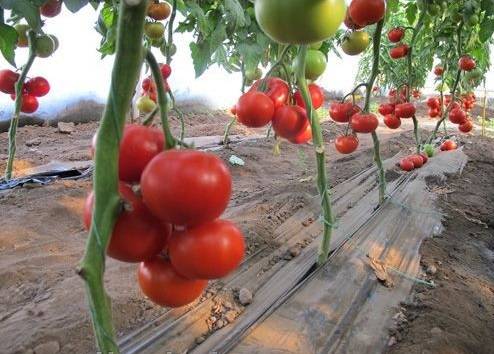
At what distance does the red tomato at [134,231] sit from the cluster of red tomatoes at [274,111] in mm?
596

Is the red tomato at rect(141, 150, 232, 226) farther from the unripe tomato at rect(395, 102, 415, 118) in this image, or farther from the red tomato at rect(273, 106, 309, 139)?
the unripe tomato at rect(395, 102, 415, 118)

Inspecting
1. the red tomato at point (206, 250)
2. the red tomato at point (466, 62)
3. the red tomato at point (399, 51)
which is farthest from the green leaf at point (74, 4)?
the red tomato at point (466, 62)

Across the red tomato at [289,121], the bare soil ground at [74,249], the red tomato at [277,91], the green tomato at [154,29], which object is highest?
the green tomato at [154,29]

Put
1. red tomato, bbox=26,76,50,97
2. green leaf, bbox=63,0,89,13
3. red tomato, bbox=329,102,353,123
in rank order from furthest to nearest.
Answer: red tomato, bbox=26,76,50,97
red tomato, bbox=329,102,353,123
green leaf, bbox=63,0,89,13

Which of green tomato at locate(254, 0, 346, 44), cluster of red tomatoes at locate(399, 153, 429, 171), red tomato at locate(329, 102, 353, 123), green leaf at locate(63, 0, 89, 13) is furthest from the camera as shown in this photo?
cluster of red tomatoes at locate(399, 153, 429, 171)

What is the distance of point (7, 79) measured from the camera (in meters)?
2.35

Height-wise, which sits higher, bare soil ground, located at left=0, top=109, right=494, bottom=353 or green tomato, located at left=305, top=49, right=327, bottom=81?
green tomato, located at left=305, top=49, right=327, bottom=81

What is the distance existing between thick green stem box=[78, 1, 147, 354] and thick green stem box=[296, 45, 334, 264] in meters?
0.86

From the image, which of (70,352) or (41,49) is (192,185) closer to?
(70,352)

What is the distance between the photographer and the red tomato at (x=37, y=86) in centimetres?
243

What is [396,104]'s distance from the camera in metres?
2.91

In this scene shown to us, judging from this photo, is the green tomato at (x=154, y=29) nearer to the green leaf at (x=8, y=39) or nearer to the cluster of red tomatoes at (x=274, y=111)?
the green leaf at (x=8, y=39)

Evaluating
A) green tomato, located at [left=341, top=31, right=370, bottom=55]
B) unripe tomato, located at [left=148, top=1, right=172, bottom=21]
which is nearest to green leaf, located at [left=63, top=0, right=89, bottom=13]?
unripe tomato, located at [left=148, top=1, right=172, bottom=21]

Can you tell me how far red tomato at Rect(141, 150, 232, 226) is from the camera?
53cm
